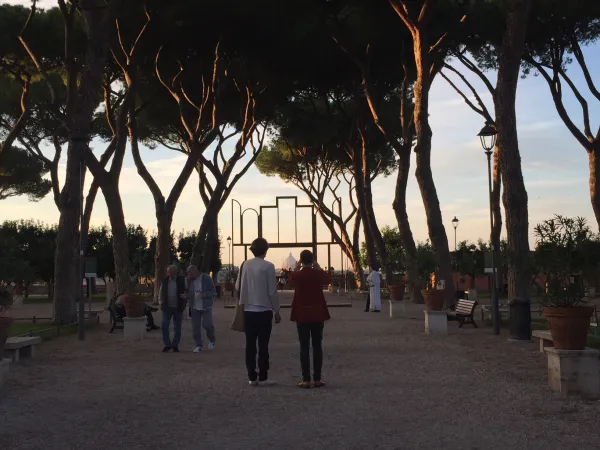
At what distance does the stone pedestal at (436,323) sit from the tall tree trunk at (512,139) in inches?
56.6

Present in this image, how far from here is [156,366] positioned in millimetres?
10617

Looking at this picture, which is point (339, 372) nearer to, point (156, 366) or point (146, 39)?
point (156, 366)

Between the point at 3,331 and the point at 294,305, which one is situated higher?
the point at 294,305

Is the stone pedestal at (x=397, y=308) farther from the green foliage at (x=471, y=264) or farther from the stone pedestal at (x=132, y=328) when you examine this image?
the green foliage at (x=471, y=264)

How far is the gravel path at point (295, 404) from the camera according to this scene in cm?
574

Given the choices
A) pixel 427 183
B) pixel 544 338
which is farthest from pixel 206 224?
pixel 544 338

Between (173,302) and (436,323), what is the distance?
5.28m

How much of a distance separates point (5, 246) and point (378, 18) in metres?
13.7

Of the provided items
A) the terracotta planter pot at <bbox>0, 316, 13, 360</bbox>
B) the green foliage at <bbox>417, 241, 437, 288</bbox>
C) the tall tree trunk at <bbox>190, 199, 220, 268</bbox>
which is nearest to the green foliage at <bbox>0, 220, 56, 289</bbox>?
the tall tree trunk at <bbox>190, 199, 220, 268</bbox>

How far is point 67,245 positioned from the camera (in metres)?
18.1

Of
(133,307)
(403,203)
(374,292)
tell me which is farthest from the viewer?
(374,292)

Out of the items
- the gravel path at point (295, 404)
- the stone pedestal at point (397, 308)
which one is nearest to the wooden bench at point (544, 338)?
the gravel path at point (295, 404)

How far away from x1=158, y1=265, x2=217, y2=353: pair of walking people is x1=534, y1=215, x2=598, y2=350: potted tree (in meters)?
5.54

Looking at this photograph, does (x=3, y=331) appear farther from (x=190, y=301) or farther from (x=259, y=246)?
(x=190, y=301)
